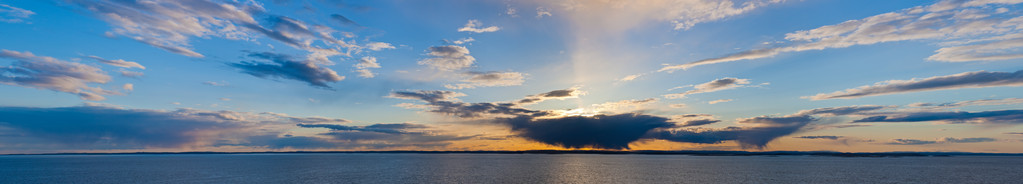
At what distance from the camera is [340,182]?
3369 inches

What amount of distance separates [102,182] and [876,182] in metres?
137

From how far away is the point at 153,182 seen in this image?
85188mm

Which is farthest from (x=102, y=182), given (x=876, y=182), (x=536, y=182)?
(x=876, y=182)

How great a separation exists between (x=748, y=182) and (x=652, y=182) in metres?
16.6

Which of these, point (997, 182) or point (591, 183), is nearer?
point (591, 183)

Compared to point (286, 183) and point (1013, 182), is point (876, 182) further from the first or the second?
point (286, 183)

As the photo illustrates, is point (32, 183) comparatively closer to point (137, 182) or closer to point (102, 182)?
point (102, 182)

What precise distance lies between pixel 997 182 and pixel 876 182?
25.4 m

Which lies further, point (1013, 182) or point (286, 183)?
point (1013, 182)

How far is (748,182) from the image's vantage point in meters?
85.3

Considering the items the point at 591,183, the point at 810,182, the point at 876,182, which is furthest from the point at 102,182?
the point at 876,182

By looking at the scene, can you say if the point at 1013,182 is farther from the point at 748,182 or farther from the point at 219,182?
the point at 219,182

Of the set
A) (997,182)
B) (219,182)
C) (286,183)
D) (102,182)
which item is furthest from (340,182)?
(997,182)

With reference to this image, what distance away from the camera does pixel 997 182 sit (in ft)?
295
